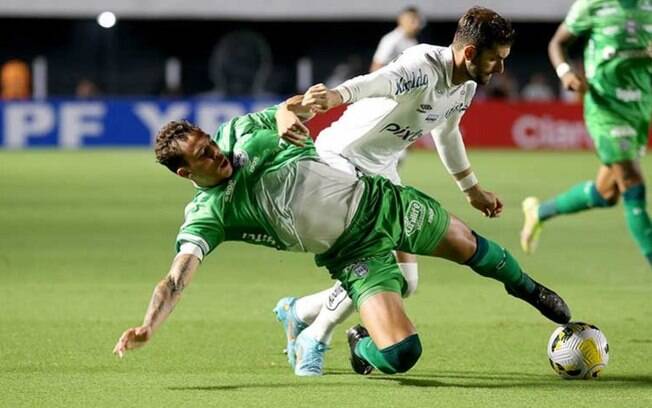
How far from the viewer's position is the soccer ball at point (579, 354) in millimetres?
7500

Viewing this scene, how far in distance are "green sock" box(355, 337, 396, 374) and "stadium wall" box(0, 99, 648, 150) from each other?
19.9m

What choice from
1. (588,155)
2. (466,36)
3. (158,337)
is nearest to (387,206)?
(466,36)

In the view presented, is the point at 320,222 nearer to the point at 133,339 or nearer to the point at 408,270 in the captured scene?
the point at 408,270

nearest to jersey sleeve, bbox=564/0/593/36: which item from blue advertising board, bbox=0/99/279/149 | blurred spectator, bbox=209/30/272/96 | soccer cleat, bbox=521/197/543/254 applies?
soccer cleat, bbox=521/197/543/254

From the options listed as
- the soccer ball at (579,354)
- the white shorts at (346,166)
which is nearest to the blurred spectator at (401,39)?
the white shorts at (346,166)

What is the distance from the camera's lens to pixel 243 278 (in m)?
11.7

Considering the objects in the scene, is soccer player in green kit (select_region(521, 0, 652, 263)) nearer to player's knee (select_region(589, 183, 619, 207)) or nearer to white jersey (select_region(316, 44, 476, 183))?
player's knee (select_region(589, 183, 619, 207))

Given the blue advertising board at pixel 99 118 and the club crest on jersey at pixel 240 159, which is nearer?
the club crest on jersey at pixel 240 159

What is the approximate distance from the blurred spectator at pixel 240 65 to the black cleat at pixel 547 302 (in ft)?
79.7

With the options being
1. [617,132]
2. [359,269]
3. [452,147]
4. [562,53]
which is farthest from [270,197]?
[562,53]

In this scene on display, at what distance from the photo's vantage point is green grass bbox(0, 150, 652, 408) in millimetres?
7059

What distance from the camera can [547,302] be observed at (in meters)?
7.77

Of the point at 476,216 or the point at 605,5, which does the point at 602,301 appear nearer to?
the point at 605,5

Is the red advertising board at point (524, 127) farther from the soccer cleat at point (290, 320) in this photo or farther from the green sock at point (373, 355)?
the green sock at point (373, 355)
